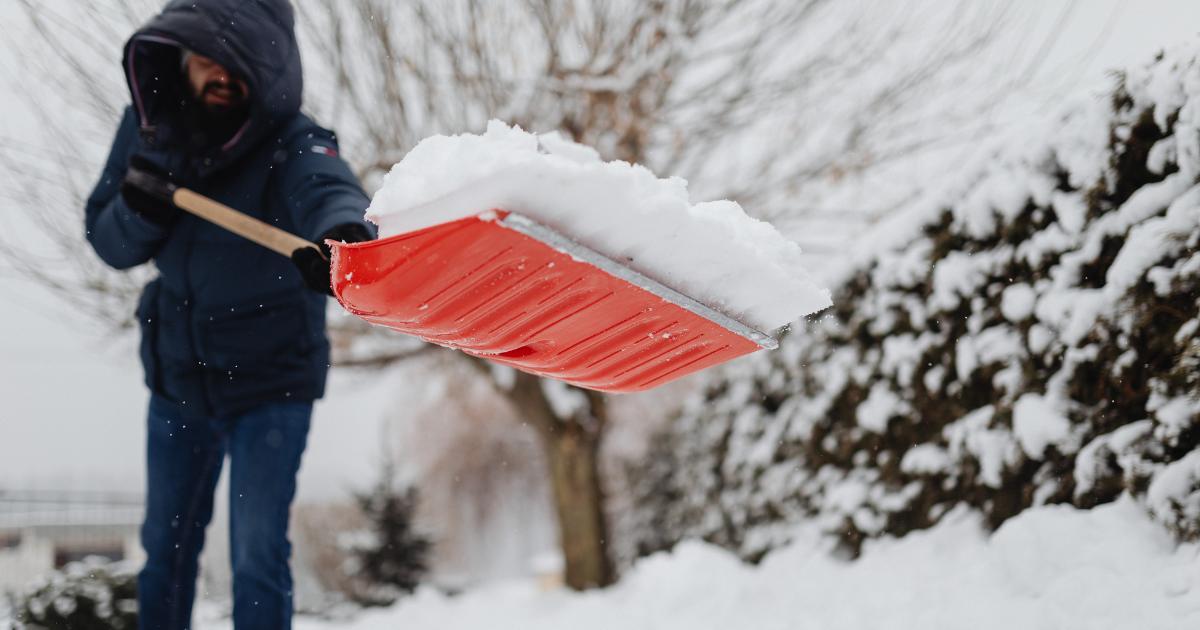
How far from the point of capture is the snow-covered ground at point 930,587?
1822 millimetres

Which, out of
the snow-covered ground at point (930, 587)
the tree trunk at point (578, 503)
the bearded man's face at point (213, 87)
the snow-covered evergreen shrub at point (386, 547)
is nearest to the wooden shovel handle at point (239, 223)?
the bearded man's face at point (213, 87)

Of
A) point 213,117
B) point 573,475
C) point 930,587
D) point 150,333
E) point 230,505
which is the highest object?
point 213,117

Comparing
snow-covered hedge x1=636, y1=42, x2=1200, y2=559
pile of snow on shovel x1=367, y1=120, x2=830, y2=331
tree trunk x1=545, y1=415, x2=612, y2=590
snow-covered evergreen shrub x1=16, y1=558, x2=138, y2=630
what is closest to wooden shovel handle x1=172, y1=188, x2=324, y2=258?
pile of snow on shovel x1=367, y1=120, x2=830, y2=331

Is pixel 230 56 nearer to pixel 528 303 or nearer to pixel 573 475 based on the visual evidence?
pixel 528 303

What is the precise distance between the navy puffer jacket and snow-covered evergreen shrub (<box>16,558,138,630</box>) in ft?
4.07

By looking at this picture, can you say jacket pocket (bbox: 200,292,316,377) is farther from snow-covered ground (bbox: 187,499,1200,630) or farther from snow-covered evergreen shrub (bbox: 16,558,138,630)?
snow-covered ground (bbox: 187,499,1200,630)

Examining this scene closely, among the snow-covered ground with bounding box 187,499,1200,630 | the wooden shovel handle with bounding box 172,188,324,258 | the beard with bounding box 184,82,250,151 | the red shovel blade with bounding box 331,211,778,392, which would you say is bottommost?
the snow-covered ground with bounding box 187,499,1200,630

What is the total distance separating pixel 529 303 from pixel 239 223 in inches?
34.0

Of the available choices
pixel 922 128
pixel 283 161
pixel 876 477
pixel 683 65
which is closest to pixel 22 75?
pixel 283 161

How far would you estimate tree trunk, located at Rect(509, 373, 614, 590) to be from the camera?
22.9ft

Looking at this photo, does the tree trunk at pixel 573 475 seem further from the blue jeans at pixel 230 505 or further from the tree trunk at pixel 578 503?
the blue jeans at pixel 230 505

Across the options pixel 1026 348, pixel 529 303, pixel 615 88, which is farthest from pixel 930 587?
pixel 615 88

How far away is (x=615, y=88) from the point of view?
17.3 ft

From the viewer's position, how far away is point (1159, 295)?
2.02 m
